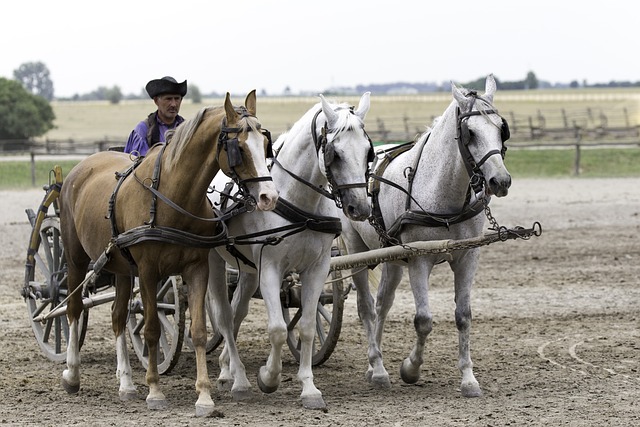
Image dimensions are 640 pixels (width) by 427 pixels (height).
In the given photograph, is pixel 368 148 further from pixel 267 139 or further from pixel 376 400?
pixel 376 400

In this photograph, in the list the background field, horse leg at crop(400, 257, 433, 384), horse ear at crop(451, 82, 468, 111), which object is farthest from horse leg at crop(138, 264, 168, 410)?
the background field

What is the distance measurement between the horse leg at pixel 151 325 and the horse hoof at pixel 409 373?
1.61 m

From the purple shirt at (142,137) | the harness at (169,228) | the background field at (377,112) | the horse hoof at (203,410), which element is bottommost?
the background field at (377,112)

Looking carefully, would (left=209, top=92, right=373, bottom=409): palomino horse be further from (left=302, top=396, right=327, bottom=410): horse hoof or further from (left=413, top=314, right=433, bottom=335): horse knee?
(left=413, top=314, right=433, bottom=335): horse knee

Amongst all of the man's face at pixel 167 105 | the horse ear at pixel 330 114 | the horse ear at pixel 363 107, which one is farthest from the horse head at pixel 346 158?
the man's face at pixel 167 105

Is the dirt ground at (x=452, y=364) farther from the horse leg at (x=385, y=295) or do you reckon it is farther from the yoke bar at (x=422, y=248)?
the yoke bar at (x=422, y=248)

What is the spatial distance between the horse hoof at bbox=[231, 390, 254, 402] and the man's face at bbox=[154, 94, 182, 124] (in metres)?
2.09

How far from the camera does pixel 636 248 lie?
13867 millimetres

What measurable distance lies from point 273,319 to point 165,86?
83.1 inches

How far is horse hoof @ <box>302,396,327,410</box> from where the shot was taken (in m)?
6.38

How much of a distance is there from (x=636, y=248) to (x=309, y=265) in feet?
27.5

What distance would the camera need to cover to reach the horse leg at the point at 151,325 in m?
6.41

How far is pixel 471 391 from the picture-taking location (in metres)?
6.67

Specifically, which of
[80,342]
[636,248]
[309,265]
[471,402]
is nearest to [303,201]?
[309,265]
